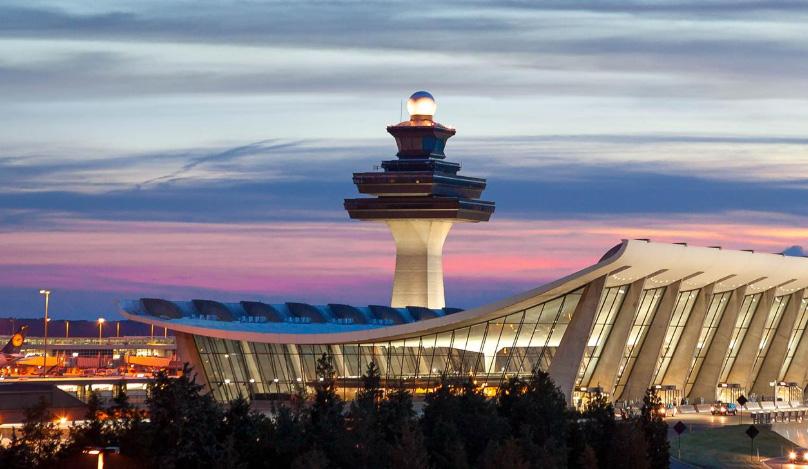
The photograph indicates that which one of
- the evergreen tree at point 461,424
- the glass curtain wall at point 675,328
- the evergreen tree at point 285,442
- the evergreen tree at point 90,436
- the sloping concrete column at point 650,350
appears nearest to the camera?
the evergreen tree at point 90,436

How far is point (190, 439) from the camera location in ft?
180

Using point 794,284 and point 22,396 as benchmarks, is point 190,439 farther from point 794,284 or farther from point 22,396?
point 794,284

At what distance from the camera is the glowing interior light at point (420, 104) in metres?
166

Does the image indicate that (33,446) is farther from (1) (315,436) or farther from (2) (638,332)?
(2) (638,332)

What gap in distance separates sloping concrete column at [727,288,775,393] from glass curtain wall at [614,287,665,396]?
17.7 m

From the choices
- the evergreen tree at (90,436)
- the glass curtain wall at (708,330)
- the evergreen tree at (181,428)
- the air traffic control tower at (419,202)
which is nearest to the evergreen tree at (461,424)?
the evergreen tree at (181,428)

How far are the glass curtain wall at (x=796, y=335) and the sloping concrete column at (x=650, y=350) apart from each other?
2603 cm

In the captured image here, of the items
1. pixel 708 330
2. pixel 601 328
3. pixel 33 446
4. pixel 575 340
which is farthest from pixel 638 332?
pixel 33 446

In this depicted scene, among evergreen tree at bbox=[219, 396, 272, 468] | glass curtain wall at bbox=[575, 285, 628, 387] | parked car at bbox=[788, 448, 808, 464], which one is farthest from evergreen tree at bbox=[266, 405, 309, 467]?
glass curtain wall at bbox=[575, 285, 628, 387]

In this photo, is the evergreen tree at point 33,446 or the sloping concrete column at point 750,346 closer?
the evergreen tree at point 33,446

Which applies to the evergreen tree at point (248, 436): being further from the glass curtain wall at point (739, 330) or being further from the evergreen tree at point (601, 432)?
the glass curtain wall at point (739, 330)

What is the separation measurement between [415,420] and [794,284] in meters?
64.9

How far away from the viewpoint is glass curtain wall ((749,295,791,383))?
408 ft

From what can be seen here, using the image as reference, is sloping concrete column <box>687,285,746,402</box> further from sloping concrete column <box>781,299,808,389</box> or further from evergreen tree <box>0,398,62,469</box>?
evergreen tree <box>0,398,62,469</box>
